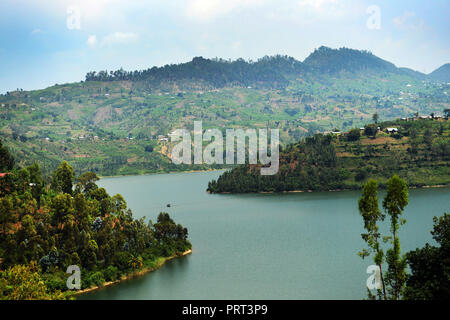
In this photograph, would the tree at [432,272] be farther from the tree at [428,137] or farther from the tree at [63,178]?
the tree at [428,137]

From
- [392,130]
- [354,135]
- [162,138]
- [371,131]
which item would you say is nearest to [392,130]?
[392,130]

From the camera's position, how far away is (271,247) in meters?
40.8

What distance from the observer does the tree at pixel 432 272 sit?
2159 centimetres

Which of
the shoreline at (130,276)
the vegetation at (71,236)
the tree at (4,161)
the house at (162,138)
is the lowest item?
the shoreline at (130,276)

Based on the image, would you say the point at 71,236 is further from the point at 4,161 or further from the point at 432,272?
the point at 432,272

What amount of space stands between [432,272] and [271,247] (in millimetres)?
18606

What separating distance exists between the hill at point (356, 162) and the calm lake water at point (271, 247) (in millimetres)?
5784

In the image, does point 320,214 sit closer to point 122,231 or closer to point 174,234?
point 174,234

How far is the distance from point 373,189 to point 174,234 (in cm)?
2329

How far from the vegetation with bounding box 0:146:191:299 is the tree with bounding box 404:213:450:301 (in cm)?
1952

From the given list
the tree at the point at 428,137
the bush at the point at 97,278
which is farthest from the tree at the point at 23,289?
the tree at the point at 428,137

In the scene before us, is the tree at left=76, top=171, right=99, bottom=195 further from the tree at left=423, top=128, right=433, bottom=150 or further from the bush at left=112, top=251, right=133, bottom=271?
the tree at left=423, top=128, right=433, bottom=150

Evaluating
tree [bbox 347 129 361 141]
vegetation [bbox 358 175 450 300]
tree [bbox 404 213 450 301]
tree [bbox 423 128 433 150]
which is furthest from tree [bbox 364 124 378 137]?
vegetation [bbox 358 175 450 300]

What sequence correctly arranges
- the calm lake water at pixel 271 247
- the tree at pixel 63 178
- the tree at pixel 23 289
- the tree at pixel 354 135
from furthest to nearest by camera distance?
the tree at pixel 354 135, the tree at pixel 63 178, the calm lake water at pixel 271 247, the tree at pixel 23 289
